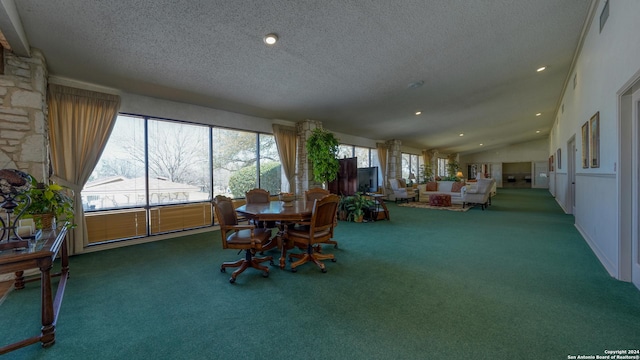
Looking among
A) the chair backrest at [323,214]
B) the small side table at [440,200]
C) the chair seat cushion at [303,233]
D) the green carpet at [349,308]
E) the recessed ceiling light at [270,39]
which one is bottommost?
the green carpet at [349,308]

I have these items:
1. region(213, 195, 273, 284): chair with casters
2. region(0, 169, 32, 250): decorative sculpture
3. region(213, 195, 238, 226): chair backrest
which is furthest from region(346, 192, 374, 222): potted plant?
region(0, 169, 32, 250): decorative sculpture

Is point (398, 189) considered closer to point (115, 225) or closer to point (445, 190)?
point (445, 190)

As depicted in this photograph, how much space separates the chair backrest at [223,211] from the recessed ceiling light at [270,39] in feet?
6.57

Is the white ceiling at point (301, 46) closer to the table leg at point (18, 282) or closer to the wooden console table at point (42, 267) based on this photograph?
the wooden console table at point (42, 267)

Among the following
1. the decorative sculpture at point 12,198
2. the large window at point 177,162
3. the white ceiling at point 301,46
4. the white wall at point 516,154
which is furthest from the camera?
the white wall at point 516,154

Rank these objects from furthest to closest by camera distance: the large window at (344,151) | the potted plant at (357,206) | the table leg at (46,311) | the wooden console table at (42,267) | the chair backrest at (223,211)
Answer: the large window at (344,151)
the potted plant at (357,206)
the chair backrest at (223,211)
the table leg at (46,311)
the wooden console table at (42,267)

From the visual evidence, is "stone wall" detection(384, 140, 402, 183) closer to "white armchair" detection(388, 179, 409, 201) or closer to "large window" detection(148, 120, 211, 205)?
"white armchair" detection(388, 179, 409, 201)

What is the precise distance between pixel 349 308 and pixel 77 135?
4617 mm

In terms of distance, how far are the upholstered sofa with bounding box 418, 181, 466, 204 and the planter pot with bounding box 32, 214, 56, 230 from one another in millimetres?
9536

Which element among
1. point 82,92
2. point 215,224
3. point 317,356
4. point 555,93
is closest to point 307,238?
point 317,356

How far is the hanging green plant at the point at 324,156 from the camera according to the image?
234 inches

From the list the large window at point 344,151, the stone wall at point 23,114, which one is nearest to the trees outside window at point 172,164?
the stone wall at point 23,114

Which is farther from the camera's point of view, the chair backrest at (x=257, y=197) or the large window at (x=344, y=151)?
the large window at (x=344, y=151)

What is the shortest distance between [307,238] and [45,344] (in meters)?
2.25
